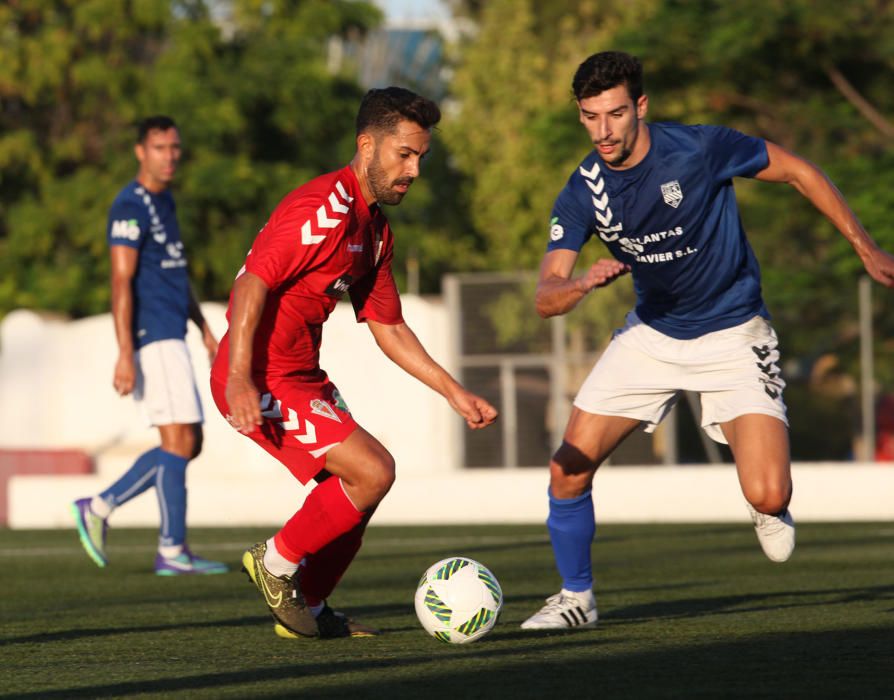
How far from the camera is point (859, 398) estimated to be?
1773 centimetres

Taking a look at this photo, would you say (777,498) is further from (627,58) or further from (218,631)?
(218,631)

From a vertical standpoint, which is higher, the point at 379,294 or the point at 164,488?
the point at 379,294

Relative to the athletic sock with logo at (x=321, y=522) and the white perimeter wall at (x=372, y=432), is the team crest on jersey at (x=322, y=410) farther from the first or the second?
the white perimeter wall at (x=372, y=432)

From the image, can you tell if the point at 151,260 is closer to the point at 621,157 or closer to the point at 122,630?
the point at 122,630

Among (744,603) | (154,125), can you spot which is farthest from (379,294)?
(154,125)

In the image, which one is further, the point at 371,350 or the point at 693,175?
the point at 371,350

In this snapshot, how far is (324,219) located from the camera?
6320 mm

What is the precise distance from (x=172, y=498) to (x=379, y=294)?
3760mm

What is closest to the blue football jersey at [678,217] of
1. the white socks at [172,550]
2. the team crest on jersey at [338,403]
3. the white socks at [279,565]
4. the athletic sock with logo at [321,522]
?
the team crest on jersey at [338,403]

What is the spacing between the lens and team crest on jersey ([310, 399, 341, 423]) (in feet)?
21.5

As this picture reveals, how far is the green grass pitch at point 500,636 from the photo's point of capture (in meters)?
5.40

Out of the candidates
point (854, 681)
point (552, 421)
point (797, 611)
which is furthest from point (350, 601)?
point (552, 421)

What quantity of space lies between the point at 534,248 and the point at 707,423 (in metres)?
30.4

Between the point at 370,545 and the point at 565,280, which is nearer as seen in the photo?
the point at 565,280
